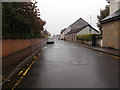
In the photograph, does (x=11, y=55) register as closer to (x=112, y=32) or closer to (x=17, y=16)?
(x=17, y=16)

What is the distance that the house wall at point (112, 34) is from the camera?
16312mm

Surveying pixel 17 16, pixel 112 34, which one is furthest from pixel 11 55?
pixel 112 34

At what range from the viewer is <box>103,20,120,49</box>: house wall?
16.3m

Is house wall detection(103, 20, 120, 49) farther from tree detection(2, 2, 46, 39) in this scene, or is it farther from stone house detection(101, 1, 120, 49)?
tree detection(2, 2, 46, 39)

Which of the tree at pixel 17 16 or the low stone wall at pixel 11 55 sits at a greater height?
the tree at pixel 17 16

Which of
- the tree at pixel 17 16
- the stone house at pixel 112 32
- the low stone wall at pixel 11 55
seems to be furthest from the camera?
the stone house at pixel 112 32

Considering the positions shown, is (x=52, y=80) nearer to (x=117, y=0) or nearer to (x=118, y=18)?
(x=118, y=18)

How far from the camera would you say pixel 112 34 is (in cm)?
1756

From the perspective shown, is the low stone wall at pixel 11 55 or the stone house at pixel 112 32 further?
the stone house at pixel 112 32

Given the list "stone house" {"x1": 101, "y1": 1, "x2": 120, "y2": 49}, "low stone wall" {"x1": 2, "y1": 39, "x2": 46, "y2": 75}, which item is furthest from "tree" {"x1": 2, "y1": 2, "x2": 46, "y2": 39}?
"stone house" {"x1": 101, "y1": 1, "x2": 120, "y2": 49}

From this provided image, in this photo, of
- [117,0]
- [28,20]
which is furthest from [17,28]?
[117,0]

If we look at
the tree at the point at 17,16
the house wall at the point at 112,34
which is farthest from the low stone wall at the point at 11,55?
the house wall at the point at 112,34

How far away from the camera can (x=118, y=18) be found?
623 inches

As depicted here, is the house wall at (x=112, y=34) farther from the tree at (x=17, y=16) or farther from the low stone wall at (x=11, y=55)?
the low stone wall at (x=11, y=55)
